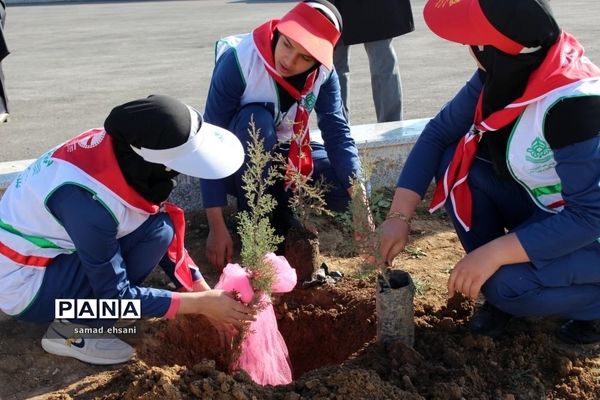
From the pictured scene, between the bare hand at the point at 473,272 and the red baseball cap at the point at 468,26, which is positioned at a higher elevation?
the red baseball cap at the point at 468,26

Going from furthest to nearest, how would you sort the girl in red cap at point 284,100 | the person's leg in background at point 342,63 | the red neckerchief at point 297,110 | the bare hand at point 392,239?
the person's leg in background at point 342,63, the red neckerchief at point 297,110, the girl in red cap at point 284,100, the bare hand at point 392,239

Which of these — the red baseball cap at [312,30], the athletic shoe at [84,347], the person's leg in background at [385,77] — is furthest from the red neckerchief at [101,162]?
the person's leg in background at [385,77]

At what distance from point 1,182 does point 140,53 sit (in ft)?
26.0

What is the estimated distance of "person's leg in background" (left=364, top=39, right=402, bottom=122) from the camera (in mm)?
5051

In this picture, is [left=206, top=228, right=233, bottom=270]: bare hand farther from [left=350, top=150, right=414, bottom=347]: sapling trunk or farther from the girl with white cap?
[left=350, top=150, right=414, bottom=347]: sapling trunk

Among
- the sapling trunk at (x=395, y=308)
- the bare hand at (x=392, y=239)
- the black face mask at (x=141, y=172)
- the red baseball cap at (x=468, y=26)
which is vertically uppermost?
the red baseball cap at (x=468, y=26)

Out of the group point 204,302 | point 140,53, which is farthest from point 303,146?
point 140,53

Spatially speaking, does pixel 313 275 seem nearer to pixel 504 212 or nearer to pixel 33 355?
pixel 504 212

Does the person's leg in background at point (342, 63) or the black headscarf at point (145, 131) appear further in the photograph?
the person's leg in background at point (342, 63)

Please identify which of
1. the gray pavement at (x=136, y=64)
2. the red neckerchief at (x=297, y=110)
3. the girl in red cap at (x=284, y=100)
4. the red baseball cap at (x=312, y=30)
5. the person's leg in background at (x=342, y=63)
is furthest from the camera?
the gray pavement at (x=136, y=64)

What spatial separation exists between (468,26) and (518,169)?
0.56 meters

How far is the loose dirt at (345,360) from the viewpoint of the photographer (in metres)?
2.50

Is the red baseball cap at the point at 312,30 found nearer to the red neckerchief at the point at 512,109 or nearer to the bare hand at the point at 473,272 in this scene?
the red neckerchief at the point at 512,109

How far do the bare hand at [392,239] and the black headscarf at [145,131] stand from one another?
84 centimetres
